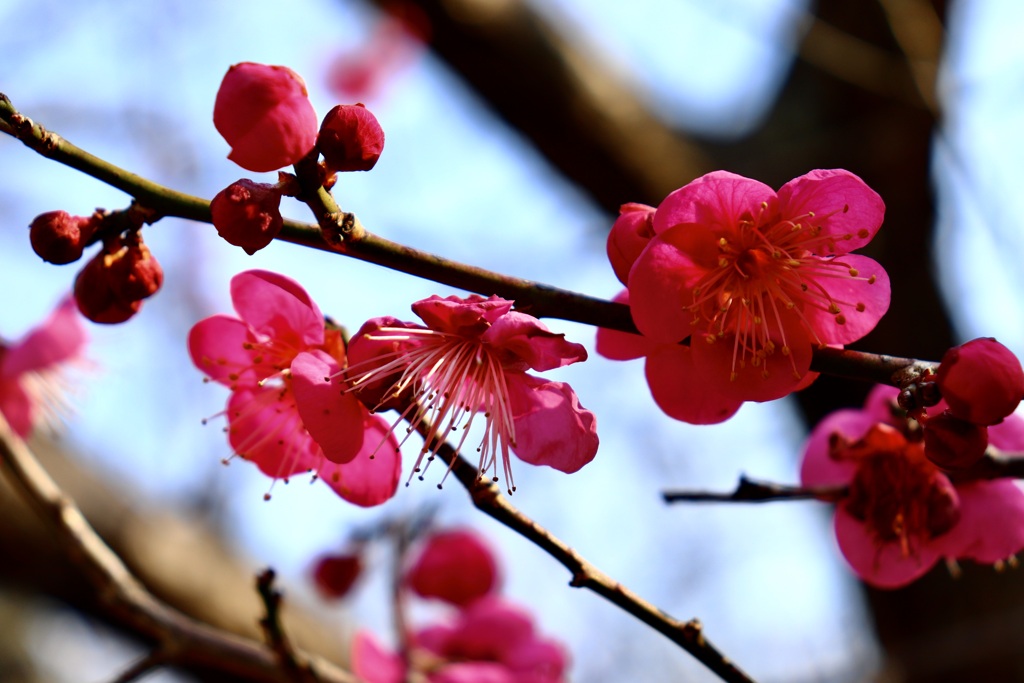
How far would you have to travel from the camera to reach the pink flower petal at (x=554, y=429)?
0.93 m

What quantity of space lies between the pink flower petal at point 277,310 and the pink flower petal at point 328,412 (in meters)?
0.10

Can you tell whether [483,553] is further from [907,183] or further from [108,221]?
[907,183]

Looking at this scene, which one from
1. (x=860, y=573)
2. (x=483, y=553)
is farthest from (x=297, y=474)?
(x=483, y=553)

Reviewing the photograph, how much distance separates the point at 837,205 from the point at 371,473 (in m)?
0.59

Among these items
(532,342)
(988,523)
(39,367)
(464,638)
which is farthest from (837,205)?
(464,638)

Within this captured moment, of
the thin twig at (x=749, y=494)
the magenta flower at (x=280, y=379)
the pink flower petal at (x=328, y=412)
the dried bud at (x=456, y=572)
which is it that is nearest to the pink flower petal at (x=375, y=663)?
the dried bud at (x=456, y=572)

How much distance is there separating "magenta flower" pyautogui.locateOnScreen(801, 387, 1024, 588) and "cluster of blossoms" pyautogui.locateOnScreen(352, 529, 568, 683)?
0.90 metres

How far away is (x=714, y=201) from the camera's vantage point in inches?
41.0

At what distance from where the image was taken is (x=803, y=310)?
1083 millimetres

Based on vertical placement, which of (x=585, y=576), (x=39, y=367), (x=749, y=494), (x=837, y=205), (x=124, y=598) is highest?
(x=837, y=205)

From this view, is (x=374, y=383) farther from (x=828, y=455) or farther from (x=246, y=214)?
(x=828, y=455)

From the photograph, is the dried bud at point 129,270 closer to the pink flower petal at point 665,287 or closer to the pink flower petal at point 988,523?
the pink flower petal at point 665,287

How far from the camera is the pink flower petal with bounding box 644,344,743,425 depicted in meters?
1.08

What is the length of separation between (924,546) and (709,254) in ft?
1.64
